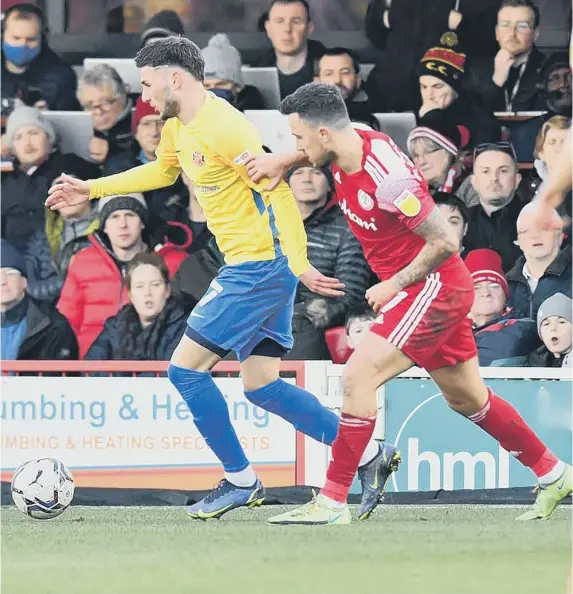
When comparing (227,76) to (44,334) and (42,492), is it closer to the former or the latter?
(44,334)

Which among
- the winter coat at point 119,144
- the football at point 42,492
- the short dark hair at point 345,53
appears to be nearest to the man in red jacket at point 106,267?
the winter coat at point 119,144

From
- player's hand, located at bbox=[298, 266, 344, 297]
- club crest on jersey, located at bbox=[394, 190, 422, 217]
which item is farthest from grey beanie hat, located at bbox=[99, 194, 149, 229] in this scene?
A: club crest on jersey, located at bbox=[394, 190, 422, 217]

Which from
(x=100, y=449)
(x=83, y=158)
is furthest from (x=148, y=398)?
(x=83, y=158)

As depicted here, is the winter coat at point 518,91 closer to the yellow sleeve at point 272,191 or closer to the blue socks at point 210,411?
the yellow sleeve at point 272,191

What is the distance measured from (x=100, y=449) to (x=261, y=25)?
3.35 m

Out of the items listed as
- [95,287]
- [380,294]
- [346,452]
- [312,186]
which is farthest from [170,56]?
[95,287]

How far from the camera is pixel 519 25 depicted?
962 cm

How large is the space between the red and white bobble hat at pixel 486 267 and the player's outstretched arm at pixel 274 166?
9.59 feet

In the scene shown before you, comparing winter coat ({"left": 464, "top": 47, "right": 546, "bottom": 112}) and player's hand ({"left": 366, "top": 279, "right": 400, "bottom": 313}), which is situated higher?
winter coat ({"left": 464, "top": 47, "right": 546, "bottom": 112})

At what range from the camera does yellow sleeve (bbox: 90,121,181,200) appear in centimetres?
707

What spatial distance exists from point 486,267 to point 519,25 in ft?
5.78

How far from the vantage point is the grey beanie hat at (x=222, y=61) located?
9719 mm

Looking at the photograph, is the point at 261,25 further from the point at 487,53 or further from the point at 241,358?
the point at 241,358

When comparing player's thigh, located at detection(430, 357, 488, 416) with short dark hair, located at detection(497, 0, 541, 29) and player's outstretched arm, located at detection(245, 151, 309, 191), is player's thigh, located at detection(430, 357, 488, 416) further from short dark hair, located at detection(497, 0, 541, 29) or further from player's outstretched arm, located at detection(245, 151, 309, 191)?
short dark hair, located at detection(497, 0, 541, 29)
